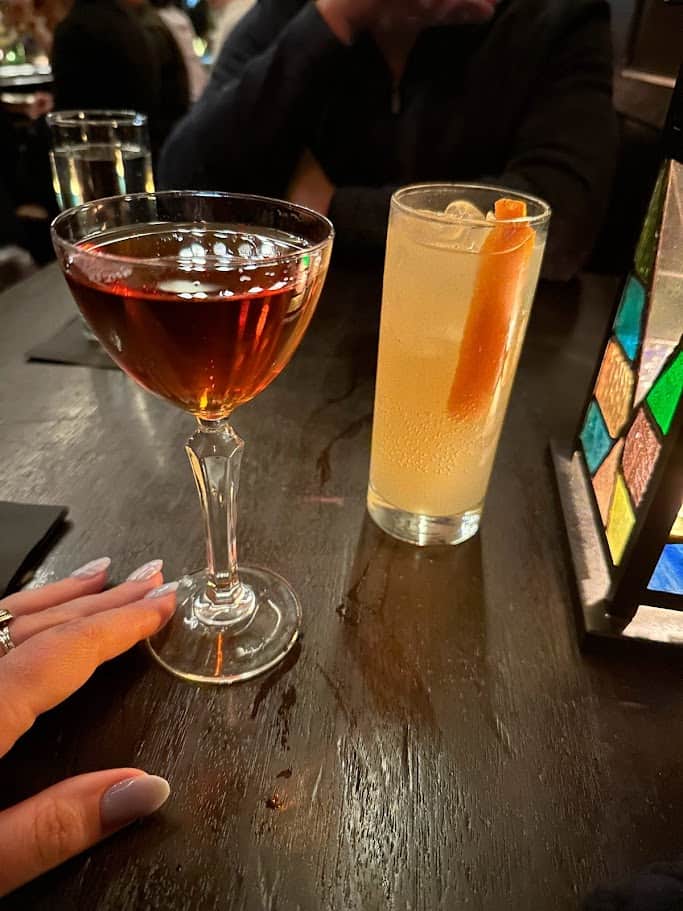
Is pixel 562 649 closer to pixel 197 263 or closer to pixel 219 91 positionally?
pixel 197 263

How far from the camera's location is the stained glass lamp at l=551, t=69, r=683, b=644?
45 cm

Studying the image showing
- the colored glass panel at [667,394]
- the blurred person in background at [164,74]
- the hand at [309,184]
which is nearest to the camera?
the colored glass panel at [667,394]

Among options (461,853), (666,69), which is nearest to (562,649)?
(461,853)

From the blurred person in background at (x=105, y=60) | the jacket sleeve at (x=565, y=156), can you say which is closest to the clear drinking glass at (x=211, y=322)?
the jacket sleeve at (x=565, y=156)

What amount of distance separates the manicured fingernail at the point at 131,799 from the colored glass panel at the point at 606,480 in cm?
39

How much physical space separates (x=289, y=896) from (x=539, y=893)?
0.43ft

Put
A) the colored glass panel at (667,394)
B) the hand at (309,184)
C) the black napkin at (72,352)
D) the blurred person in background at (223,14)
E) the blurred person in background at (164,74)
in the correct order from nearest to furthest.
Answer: the colored glass panel at (667,394), the black napkin at (72,352), the hand at (309,184), the blurred person in background at (164,74), the blurred person in background at (223,14)

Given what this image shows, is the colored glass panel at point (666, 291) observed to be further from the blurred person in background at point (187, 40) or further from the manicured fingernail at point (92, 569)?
the blurred person in background at point (187, 40)

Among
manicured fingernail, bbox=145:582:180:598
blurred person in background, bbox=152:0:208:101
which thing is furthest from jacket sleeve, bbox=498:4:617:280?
blurred person in background, bbox=152:0:208:101

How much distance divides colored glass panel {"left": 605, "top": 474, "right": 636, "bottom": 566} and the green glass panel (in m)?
0.16

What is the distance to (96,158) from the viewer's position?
2.98 feet

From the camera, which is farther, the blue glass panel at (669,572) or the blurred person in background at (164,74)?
the blurred person in background at (164,74)

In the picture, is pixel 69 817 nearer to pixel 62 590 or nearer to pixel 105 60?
pixel 62 590

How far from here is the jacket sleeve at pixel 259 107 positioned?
1.34 m
